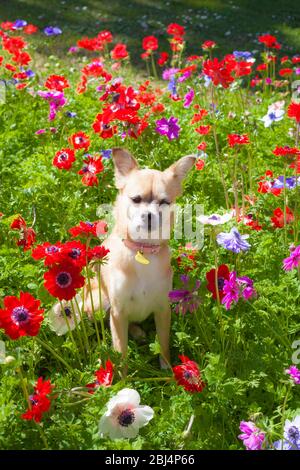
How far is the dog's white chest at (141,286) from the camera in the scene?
3.09 m

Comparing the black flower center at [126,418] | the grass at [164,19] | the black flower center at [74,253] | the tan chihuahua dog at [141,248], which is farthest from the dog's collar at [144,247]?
the grass at [164,19]

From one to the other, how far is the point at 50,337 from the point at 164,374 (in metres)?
0.69

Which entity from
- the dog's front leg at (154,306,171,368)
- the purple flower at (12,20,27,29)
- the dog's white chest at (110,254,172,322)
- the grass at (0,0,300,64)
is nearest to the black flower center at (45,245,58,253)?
the dog's white chest at (110,254,172,322)

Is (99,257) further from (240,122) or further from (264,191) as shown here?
(240,122)

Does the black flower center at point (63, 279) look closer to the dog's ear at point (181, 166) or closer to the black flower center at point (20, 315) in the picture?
the black flower center at point (20, 315)

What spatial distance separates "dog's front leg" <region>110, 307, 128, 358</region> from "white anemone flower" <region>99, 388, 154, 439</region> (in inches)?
30.9

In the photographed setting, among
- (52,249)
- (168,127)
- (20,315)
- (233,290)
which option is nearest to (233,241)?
(233,290)

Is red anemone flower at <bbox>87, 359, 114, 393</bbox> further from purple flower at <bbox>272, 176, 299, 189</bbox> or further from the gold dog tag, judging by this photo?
purple flower at <bbox>272, 176, 299, 189</bbox>

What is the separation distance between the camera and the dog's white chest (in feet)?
10.1

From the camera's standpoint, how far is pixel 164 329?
3230 mm

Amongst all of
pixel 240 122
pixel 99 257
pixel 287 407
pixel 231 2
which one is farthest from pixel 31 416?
pixel 231 2

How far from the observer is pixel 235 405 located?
278 cm

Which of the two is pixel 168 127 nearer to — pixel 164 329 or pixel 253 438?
pixel 164 329

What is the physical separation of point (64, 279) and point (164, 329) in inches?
37.3
